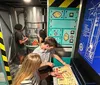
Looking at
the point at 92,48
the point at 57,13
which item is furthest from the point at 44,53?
the point at 92,48

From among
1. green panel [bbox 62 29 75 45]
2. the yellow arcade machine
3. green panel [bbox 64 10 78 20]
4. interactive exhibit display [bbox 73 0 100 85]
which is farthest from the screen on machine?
the yellow arcade machine

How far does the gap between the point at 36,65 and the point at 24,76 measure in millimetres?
173

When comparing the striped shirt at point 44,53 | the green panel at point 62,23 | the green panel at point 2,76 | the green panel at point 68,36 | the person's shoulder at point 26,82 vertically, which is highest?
the green panel at point 62,23

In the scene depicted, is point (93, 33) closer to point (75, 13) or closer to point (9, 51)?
point (75, 13)

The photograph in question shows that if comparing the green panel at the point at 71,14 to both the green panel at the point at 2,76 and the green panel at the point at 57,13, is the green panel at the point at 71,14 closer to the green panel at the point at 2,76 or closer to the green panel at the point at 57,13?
Result: the green panel at the point at 57,13

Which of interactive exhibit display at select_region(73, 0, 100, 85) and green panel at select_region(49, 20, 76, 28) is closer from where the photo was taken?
interactive exhibit display at select_region(73, 0, 100, 85)

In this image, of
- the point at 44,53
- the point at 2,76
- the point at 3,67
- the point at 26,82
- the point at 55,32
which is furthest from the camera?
the point at 2,76

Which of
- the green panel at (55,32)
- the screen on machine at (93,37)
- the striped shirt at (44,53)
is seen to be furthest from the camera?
the green panel at (55,32)

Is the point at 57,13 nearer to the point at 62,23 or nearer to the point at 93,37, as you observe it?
the point at 62,23

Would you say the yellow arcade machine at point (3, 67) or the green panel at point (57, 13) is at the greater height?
the green panel at point (57, 13)

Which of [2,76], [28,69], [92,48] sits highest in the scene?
[92,48]

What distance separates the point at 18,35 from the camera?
339 cm

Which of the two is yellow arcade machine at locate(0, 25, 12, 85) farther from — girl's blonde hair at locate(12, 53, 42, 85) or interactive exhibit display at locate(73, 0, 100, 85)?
interactive exhibit display at locate(73, 0, 100, 85)

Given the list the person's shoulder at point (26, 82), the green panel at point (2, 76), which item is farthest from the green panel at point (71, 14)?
the green panel at point (2, 76)
